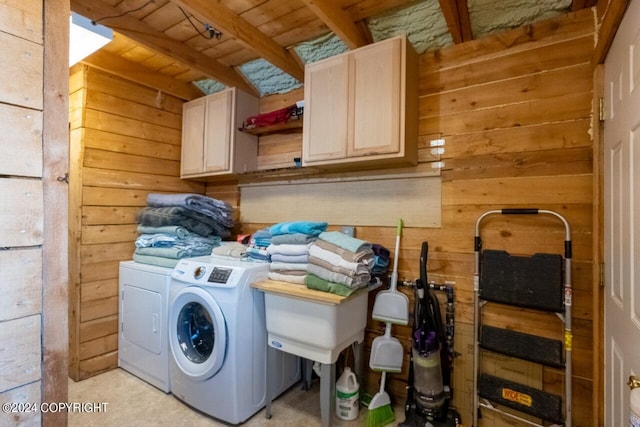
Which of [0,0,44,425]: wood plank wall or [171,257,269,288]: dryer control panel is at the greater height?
[0,0,44,425]: wood plank wall

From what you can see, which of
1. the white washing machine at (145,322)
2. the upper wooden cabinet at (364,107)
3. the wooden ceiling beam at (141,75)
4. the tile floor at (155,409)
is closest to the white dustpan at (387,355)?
the tile floor at (155,409)

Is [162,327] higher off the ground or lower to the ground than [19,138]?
lower

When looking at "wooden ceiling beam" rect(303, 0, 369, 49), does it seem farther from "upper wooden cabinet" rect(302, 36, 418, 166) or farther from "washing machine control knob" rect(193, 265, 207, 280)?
"washing machine control knob" rect(193, 265, 207, 280)

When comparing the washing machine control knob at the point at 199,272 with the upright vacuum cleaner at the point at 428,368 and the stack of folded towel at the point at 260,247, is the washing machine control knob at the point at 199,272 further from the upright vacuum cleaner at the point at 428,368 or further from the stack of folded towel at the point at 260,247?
the upright vacuum cleaner at the point at 428,368

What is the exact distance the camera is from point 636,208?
0.98 m

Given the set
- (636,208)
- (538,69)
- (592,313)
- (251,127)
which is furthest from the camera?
(251,127)

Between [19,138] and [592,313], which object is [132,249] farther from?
[592,313]

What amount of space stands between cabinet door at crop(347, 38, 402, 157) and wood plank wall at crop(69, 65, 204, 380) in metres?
1.92

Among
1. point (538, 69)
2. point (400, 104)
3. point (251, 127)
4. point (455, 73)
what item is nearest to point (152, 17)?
point (251, 127)

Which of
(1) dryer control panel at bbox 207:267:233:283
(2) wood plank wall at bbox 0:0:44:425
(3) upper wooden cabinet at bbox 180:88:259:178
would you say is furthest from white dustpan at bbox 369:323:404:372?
(3) upper wooden cabinet at bbox 180:88:259:178

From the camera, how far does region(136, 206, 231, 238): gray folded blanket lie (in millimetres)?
2463

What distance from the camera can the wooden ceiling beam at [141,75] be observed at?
2390 mm

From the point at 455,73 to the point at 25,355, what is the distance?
2287mm

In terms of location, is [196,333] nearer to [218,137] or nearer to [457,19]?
[218,137]
